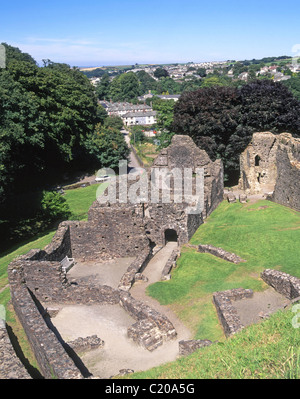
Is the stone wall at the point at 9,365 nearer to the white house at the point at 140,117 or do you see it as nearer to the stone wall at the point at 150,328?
the stone wall at the point at 150,328

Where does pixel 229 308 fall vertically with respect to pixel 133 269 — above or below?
above

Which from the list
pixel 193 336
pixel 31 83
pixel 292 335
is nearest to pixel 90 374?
pixel 193 336

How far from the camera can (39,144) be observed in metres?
35.8

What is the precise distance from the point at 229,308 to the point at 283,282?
2.94m

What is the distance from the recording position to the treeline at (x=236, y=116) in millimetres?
37688

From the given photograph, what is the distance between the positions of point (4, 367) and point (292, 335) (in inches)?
363

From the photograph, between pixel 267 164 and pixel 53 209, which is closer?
pixel 53 209

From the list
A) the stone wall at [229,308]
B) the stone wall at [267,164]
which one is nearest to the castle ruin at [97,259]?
the stone wall at [229,308]

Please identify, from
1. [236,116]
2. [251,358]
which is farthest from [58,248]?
[236,116]

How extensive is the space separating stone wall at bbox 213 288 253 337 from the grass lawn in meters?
0.37

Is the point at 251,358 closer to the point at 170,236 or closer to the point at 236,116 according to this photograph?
the point at 170,236

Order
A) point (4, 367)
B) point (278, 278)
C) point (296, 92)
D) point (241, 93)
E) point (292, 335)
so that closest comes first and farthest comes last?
point (292, 335) → point (4, 367) → point (278, 278) → point (241, 93) → point (296, 92)

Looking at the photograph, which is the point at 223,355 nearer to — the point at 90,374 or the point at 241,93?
the point at 90,374

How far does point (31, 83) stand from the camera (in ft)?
143
